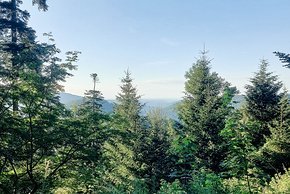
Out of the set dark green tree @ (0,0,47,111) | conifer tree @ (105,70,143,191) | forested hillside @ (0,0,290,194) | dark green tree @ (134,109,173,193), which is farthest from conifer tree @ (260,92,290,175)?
dark green tree @ (0,0,47,111)

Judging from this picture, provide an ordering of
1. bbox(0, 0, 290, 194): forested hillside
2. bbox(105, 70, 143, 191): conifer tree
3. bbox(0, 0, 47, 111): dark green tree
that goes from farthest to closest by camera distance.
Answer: bbox(105, 70, 143, 191): conifer tree
bbox(0, 0, 47, 111): dark green tree
bbox(0, 0, 290, 194): forested hillside

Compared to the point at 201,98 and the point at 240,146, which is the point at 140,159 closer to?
the point at 201,98

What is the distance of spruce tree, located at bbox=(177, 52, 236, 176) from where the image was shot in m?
17.7

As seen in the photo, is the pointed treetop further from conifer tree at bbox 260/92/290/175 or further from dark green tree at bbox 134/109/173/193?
conifer tree at bbox 260/92/290/175

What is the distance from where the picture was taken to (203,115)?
1850cm

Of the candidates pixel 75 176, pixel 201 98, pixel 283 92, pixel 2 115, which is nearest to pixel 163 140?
pixel 201 98

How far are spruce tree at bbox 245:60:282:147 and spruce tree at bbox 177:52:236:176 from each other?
219 centimetres

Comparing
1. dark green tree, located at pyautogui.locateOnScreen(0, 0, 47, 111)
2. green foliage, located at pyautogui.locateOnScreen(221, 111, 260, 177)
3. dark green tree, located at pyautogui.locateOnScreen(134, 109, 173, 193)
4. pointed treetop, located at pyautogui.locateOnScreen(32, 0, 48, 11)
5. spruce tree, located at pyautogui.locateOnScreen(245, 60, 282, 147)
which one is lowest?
dark green tree, located at pyautogui.locateOnScreen(134, 109, 173, 193)

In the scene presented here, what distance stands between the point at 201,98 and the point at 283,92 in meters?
5.42

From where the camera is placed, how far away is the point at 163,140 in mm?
21797

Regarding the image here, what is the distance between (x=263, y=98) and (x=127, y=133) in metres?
11.1

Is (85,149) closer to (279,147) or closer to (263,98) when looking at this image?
(279,147)

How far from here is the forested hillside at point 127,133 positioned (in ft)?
22.6

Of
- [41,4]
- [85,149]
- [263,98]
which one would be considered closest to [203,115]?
[263,98]
